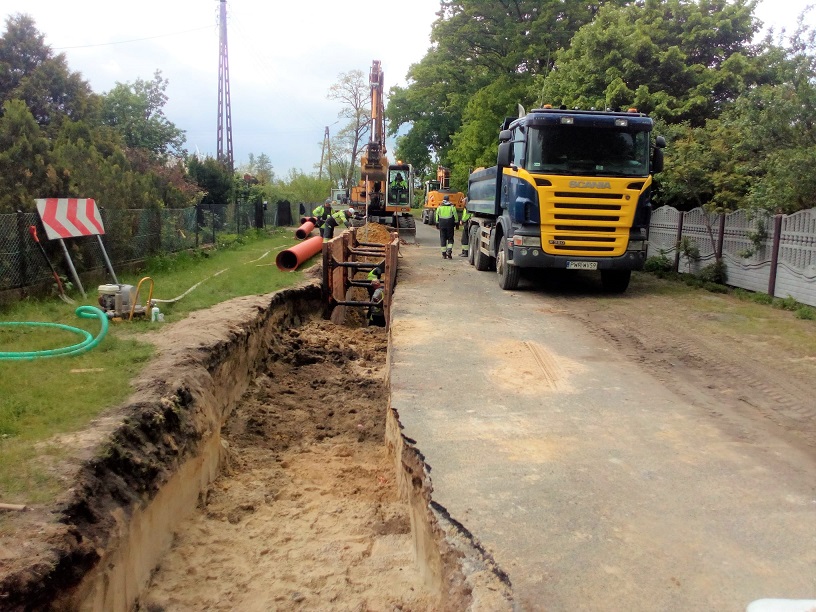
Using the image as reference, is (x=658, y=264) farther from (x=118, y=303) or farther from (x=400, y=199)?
(x=400, y=199)

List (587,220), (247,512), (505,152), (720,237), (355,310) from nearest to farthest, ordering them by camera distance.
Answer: (247,512), (587,220), (505,152), (720,237), (355,310)

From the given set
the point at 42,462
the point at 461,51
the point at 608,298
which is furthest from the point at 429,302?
the point at 461,51

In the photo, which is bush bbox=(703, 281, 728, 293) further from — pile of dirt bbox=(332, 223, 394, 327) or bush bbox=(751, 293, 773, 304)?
pile of dirt bbox=(332, 223, 394, 327)

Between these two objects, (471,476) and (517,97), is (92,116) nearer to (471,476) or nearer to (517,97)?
(517,97)

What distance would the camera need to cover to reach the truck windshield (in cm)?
1137

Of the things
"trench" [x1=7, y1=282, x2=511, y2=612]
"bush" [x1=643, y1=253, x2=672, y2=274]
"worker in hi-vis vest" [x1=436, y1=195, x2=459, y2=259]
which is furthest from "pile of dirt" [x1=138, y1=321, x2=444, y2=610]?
"worker in hi-vis vest" [x1=436, y1=195, x2=459, y2=259]

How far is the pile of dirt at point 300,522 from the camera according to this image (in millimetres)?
4246

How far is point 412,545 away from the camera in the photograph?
4.43m

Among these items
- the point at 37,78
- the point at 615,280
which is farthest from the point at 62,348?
the point at 37,78

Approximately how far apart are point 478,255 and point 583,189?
16.4 feet

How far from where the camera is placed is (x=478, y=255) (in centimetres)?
1603

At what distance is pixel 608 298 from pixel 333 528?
8.07m

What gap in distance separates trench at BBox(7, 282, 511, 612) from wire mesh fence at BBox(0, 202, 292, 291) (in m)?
3.34

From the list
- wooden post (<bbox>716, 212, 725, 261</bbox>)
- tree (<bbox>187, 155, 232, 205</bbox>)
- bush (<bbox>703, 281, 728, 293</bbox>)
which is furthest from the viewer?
tree (<bbox>187, 155, 232, 205</bbox>)
